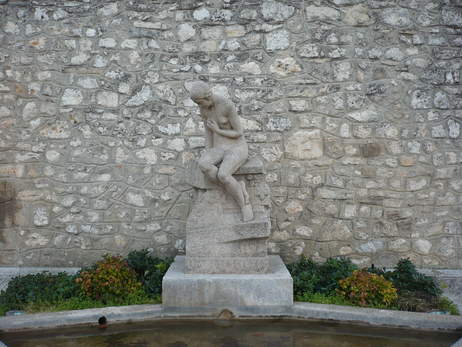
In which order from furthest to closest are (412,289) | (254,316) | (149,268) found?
(149,268) < (412,289) < (254,316)

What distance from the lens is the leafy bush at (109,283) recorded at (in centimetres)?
427

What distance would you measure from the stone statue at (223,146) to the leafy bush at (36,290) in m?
1.95

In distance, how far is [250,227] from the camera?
4.14 meters

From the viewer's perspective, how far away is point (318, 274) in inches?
189

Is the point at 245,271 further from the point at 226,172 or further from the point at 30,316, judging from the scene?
the point at 30,316

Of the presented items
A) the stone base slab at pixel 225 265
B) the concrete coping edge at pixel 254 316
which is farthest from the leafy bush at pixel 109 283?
the stone base slab at pixel 225 265

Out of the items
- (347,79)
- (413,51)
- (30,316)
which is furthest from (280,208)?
(30,316)

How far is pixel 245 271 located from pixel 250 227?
446 millimetres

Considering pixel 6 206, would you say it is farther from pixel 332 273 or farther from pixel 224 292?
pixel 332 273

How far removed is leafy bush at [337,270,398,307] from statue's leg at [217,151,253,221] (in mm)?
1258

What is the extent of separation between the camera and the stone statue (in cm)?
408

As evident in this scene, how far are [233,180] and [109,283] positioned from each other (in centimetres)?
167

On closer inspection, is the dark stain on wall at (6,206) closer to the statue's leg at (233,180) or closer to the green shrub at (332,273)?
the statue's leg at (233,180)

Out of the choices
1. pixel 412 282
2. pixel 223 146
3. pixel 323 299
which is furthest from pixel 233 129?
pixel 412 282
